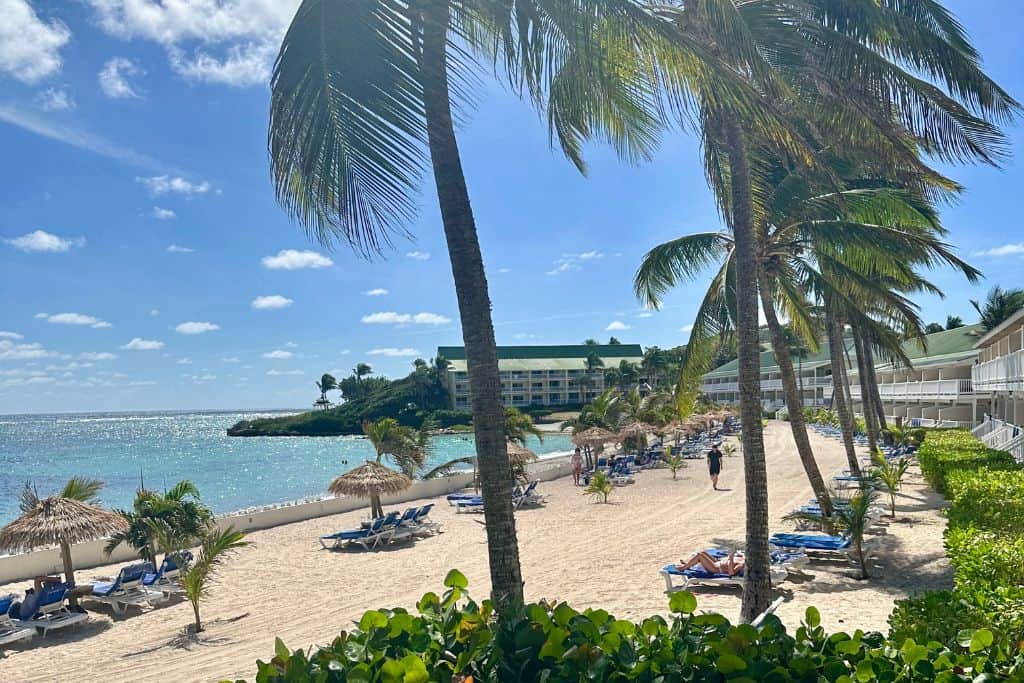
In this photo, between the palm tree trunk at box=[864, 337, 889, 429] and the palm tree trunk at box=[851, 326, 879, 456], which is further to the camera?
the palm tree trunk at box=[864, 337, 889, 429]

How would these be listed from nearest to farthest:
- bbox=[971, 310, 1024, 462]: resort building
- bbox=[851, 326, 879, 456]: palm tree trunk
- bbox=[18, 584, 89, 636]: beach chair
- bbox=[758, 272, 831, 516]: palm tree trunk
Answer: bbox=[18, 584, 89, 636]: beach chair, bbox=[758, 272, 831, 516]: palm tree trunk, bbox=[971, 310, 1024, 462]: resort building, bbox=[851, 326, 879, 456]: palm tree trunk

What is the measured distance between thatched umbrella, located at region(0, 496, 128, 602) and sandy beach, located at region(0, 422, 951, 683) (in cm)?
121

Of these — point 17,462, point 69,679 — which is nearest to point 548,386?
point 17,462

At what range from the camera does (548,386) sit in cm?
9200

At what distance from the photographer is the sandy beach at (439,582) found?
8.65 meters

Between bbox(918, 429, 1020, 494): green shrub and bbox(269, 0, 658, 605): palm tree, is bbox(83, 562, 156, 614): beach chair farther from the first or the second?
bbox(918, 429, 1020, 494): green shrub

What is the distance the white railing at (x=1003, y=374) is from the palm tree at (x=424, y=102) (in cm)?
1603

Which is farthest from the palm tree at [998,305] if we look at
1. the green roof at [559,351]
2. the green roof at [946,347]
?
the green roof at [559,351]

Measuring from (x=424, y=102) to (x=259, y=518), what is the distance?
1593 cm

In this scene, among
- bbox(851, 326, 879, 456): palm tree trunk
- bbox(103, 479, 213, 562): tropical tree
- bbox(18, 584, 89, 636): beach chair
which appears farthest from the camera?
bbox(851, 326, 879, 456): palm tree trunk

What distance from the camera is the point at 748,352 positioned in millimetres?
7707

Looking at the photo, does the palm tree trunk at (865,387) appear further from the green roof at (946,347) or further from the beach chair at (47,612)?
the beach chair at (47,612)

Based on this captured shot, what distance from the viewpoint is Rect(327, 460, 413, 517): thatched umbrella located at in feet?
55.6

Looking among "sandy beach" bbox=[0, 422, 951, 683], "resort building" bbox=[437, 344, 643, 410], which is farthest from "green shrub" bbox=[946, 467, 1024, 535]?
"resort building" bbox=[437, 344, 643, 410]
